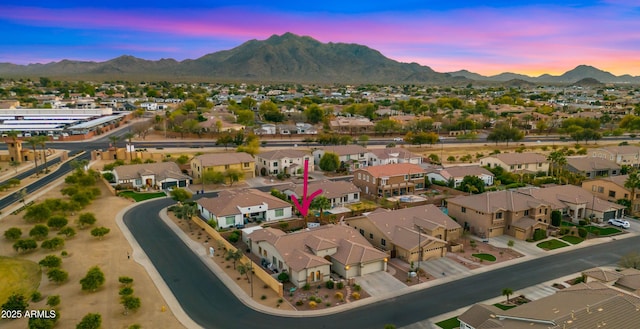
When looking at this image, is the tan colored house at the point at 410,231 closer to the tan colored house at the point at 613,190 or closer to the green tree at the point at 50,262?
the tan colored house at the point at 613,190

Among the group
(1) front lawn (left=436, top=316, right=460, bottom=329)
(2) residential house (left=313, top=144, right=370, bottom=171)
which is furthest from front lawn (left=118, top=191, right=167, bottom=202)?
(1) front lawn (left=436, top=316, right=460, bottom=329)

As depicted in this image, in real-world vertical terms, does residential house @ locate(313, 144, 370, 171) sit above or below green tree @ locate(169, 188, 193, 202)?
above

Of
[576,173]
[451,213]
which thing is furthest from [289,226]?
[576,173]

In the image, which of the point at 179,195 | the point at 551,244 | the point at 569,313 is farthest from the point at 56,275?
the point at 551,244

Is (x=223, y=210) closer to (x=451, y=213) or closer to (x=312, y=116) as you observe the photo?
(x=451, y=213)

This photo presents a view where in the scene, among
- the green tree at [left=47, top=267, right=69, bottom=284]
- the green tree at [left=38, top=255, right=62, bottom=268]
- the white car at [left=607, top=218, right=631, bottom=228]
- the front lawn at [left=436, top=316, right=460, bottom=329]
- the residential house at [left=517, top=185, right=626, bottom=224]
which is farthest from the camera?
the residential house at [left=517, top=185, right=626, bottom=224]

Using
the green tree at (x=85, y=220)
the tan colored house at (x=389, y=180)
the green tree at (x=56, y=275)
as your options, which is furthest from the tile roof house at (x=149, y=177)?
the green tree at (x=56, y=275)

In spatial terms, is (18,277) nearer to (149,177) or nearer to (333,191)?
(149,177)

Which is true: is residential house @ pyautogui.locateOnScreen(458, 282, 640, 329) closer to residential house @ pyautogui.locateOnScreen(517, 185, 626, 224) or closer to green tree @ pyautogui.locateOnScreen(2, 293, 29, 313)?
residential house @ pyautogui.locateOnScreen(517, 185, 626, 224)
